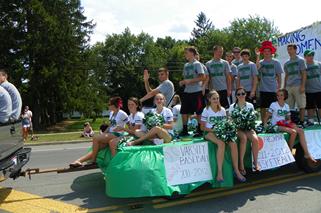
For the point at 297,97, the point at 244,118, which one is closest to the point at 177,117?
the point at 244,118

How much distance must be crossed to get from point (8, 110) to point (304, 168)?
18.0 ft

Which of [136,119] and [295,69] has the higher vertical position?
[295,69]

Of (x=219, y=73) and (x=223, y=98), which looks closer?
(x=219, y=73)

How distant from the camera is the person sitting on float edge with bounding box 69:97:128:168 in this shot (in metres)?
7.05

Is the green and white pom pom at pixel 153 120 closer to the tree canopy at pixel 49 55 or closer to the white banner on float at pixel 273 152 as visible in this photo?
the white banner on float at pixel 273 152

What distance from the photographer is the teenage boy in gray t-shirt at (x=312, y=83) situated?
9.16m

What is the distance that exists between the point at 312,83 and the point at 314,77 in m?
0.14

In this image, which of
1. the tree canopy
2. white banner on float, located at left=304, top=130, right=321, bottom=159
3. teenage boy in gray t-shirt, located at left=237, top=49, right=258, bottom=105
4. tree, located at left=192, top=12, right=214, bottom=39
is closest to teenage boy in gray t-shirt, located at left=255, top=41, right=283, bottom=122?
teenage boy in gray t-shirt, located at left=237, top=49, right=258, bottom=105

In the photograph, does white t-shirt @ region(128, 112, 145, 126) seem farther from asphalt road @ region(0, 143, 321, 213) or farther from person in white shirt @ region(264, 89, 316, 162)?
person in white shirt @ region(264, 89, 316, 162)

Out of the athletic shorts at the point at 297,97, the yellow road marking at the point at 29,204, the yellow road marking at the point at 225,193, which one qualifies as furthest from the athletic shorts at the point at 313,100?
the yellow road marking at the point at 29,204

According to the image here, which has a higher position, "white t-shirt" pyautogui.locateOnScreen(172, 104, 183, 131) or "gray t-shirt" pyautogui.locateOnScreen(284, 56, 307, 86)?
"gray t-shirt" pyautogui.locateOnScreen(284, 56, 307, 86)

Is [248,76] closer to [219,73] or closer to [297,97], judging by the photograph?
[219,73]

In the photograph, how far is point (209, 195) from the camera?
650cm

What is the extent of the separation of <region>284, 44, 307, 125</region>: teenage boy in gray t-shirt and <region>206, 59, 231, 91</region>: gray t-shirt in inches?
54.6
